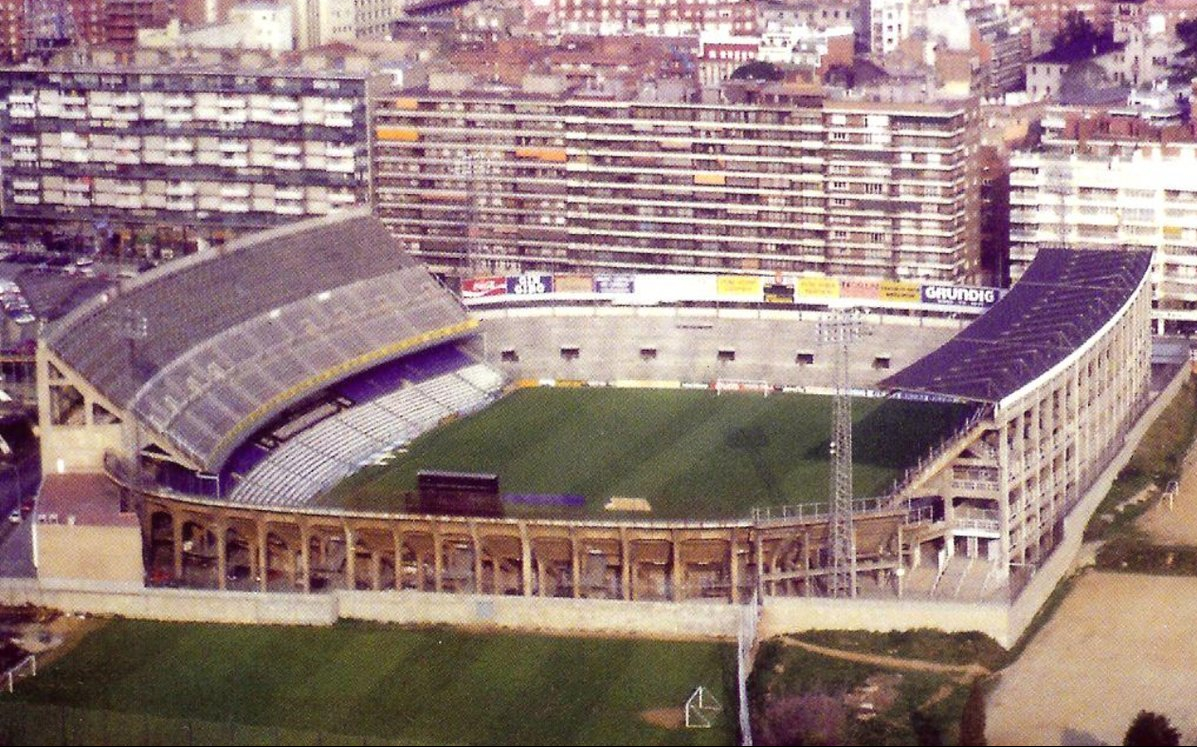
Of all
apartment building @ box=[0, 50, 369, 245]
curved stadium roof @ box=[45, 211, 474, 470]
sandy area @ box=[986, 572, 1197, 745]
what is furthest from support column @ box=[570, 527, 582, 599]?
apartment building @ box=[0, 50, 369, 245]

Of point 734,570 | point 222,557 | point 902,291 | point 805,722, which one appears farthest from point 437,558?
point 902,291

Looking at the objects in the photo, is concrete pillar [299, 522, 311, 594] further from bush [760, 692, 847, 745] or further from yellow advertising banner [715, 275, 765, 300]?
yellow advertising banner [715, 275, 765, 300]

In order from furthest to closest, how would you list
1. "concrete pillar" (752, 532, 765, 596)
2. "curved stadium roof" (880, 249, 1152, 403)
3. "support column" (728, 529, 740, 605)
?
"curved stadium roof" (880, 249, 1152, 403), "support column" (728, 529, 740, 605), "concrete pillar" (752, 532, 765, 596)

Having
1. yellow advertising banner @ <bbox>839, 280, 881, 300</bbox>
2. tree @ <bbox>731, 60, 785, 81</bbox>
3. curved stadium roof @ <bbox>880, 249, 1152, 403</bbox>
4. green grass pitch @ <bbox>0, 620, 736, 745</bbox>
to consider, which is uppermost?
tree @ <bbox>731, 60, 785, 81</bbox>

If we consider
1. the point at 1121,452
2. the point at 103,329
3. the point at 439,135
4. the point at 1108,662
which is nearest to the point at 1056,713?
the point at 1108,662

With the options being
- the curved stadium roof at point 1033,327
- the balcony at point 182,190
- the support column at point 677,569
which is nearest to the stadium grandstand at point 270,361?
the support column at point 677,569

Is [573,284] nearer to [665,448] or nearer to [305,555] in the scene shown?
[665,448]

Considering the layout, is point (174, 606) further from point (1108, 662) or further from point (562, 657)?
point (1108, 662)
